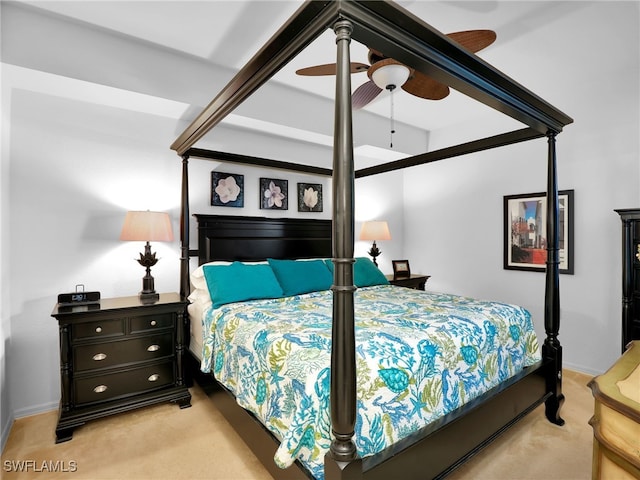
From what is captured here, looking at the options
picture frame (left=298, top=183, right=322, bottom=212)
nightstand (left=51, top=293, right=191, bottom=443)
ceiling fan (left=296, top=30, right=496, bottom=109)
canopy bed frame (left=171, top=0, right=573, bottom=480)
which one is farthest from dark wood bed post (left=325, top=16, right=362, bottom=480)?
picture frame (left=298, top=183, right=322, bottom=212)

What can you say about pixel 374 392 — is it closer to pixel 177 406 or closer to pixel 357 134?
pixel 177 406

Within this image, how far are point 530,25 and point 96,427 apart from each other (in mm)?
4024

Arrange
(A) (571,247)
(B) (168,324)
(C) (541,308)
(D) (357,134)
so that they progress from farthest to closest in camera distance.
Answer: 1. (D) (357,134)
2. (C) (541,308)
3. (A) (571,247)
4. (B) (168,324)

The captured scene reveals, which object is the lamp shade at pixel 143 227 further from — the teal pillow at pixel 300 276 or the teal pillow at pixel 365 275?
the teal pillow at pixel 365 275

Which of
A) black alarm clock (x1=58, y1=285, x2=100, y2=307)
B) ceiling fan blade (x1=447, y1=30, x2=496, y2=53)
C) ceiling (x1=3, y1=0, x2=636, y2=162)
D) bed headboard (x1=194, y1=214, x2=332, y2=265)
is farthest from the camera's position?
bed headboard (x1=194, y1=214, x2=332, y2=265)

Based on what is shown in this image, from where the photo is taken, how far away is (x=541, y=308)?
3.45 m

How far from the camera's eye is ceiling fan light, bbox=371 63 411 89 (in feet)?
6.07

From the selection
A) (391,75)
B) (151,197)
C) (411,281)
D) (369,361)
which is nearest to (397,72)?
(391,75)

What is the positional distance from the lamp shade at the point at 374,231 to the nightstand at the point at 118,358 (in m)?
2.32

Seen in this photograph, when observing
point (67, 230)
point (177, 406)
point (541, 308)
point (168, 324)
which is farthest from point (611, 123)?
point (67, 230)

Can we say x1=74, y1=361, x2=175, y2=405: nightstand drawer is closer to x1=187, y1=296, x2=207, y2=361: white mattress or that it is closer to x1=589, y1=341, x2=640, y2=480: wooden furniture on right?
x1=187, y1=296, x2=207, y2=361: white mattress

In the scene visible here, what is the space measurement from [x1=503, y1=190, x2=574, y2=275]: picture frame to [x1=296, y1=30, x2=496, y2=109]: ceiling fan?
74.6 inches

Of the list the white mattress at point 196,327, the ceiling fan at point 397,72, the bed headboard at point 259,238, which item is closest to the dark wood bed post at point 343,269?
the ceiling fan at point 397,72

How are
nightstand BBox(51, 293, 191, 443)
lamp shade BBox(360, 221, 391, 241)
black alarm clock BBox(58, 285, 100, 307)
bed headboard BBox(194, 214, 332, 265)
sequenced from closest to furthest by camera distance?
nightstand BBox(51, 293, 191, 443)
black alarm clock BBox(58, 285, 100, 307)
bed headboard BBox(194, 214, 332, 265)
lamp shade BBox(360, 221, 391, 241)
